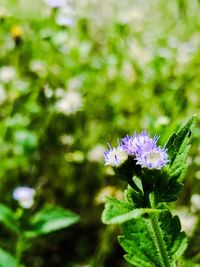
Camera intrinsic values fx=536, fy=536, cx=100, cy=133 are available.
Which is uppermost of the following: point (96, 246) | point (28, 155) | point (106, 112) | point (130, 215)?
point (106, 112)

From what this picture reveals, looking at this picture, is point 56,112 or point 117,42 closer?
point 56,112

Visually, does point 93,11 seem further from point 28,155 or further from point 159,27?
point 28,155

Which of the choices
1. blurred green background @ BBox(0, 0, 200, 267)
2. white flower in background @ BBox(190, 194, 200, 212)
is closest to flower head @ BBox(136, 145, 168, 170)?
blurred green background @ BBox(0, 0, 200, 267)

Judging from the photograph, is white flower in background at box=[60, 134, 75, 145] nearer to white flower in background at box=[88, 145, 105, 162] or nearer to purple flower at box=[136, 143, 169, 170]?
white flower in background at box=[88, 145, 105, 162]

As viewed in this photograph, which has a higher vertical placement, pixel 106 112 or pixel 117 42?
pixel 117 42

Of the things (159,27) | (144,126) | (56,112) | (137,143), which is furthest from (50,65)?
(137,143)

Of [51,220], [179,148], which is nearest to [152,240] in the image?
[179,148]
